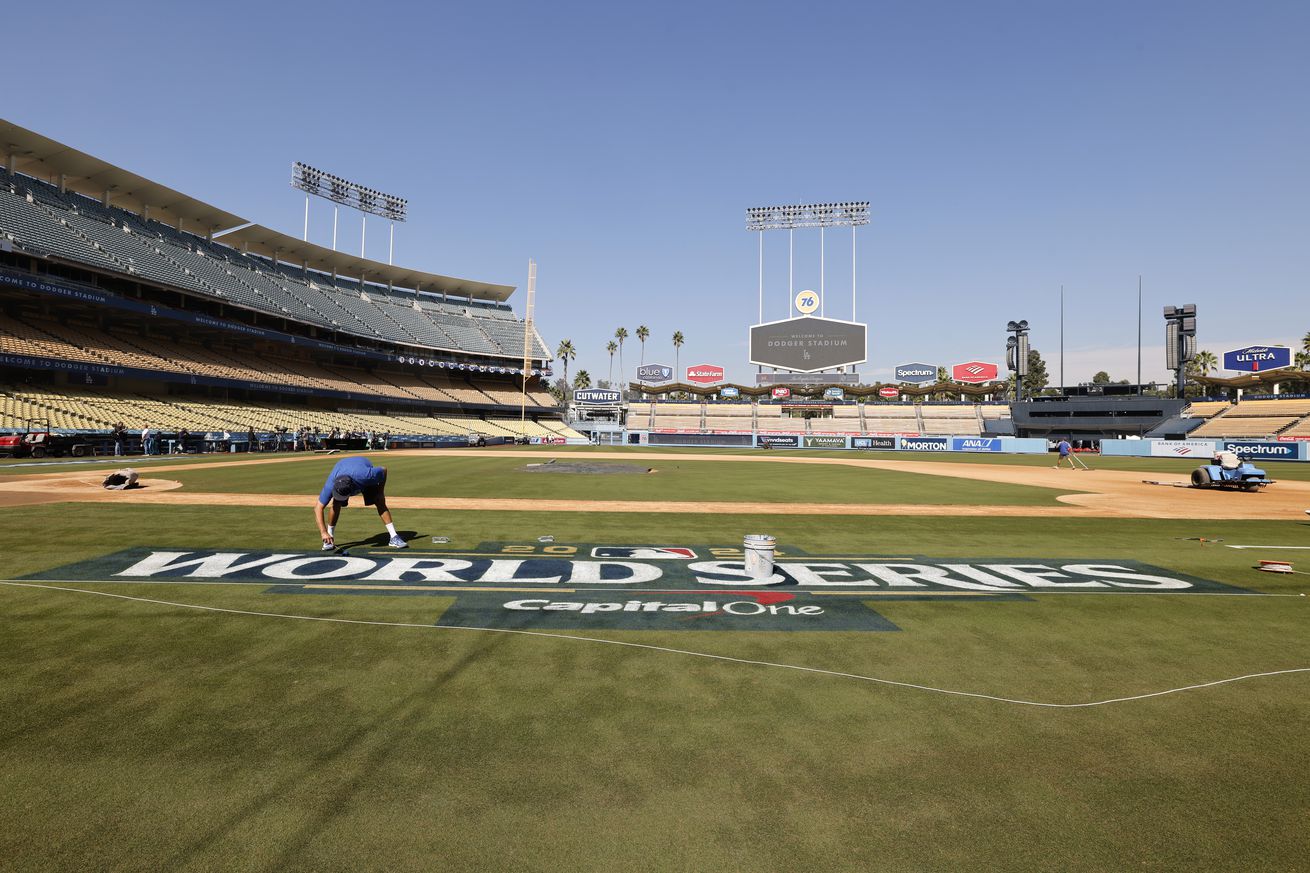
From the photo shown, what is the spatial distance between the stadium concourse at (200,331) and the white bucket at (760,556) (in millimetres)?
39958

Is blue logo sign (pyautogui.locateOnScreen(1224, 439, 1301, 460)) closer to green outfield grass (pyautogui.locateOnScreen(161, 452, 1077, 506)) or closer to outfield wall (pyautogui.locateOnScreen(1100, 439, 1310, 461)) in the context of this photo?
outfield wall (pyautogui.locateOnScreen(1100, 439, 1310, 461))

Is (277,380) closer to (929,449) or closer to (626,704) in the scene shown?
(626,704)

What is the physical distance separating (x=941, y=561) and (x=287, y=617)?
962cm

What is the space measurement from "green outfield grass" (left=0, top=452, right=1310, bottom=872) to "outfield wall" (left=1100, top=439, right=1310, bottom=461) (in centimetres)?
5686

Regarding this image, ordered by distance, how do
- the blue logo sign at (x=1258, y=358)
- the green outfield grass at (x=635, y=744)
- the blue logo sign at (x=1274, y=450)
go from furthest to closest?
1. the blue logo sign at (x=1258, y=358)
2. the blue logo sign at (x=1274, y=450)
3. the green outfield grass at (x=635, y=744)

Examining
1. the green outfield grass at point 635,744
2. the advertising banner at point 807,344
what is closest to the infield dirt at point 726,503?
the green outfield grass at point 635,744

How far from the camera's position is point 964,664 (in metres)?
5.57

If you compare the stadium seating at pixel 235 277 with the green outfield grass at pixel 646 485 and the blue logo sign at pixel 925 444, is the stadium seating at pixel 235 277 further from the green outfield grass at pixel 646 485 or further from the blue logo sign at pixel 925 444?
the blue logo sign at pixel 925 444

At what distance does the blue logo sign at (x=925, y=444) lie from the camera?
6938cm

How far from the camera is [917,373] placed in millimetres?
99125

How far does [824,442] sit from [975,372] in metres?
35.1

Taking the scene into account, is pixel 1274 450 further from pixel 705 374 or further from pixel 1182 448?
pixel 705 374

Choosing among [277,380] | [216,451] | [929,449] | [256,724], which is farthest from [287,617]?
[929,449]

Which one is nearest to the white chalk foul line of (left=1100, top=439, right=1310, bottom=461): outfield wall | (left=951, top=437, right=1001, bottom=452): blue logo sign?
(left=1100, top=439, right=1310, bottom=461): outfield wall
